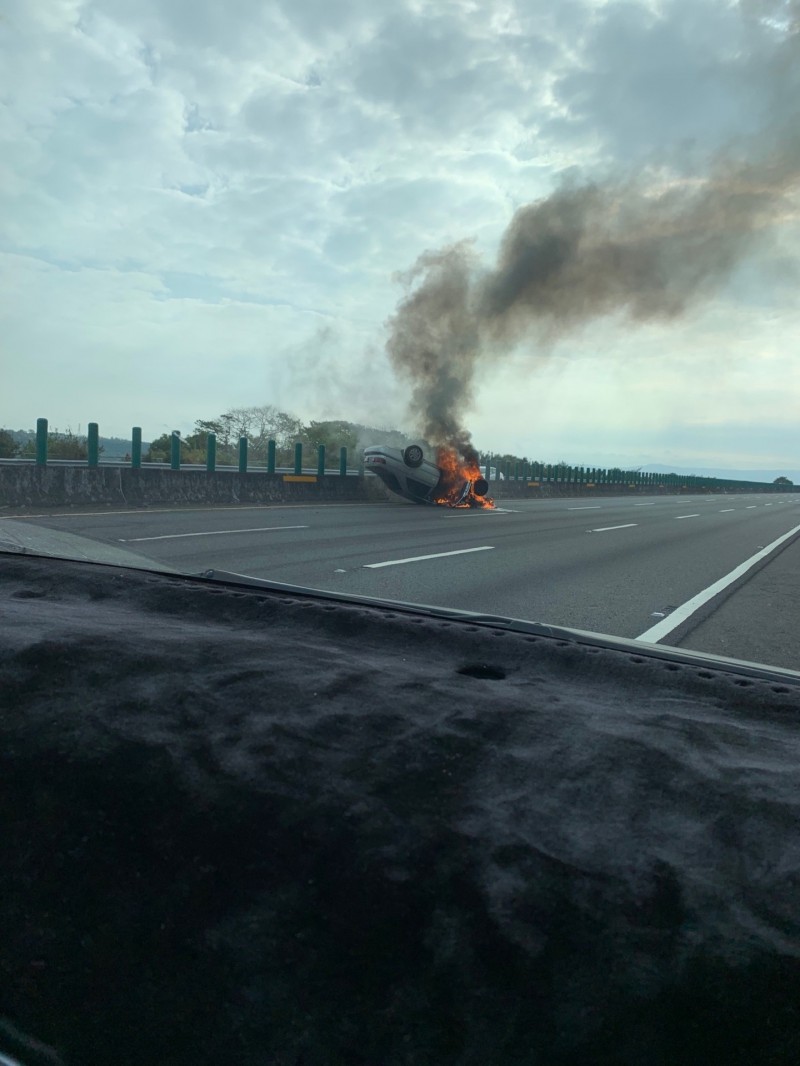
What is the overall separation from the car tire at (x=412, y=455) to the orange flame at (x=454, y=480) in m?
1.07

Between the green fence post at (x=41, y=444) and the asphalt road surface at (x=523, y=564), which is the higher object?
the green fence post at (x=41, y=444)

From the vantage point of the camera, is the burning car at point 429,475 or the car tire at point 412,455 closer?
the car tire at point 412,455

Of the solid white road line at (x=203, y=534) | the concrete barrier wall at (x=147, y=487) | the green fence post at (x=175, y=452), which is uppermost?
the green fence post at (x=175, y=452)

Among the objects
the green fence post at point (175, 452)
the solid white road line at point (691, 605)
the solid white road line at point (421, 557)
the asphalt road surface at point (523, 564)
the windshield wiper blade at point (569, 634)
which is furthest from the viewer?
the green fence post at point (175, 452)

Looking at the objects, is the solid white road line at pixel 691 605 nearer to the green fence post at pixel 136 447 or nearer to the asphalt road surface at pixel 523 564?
the asphalt road surface at pixel 523 564

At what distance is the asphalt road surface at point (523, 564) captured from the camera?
6.40 metres

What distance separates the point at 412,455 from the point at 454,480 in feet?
6.49

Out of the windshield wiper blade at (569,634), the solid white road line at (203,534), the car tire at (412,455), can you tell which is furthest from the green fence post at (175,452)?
the windshield wiper blade at (569,634)

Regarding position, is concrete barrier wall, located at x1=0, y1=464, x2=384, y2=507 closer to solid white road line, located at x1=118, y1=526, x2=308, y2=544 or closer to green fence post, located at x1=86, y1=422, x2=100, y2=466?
green fence post, located at x1=86, y1=422, x2=100, y2=466

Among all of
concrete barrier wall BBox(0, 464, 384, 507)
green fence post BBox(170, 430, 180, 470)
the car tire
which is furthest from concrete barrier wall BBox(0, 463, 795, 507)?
the car tire

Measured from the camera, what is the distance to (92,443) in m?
18.4

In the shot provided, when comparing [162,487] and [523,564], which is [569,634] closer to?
[523,564]

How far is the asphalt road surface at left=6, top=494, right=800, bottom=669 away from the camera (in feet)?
21.0

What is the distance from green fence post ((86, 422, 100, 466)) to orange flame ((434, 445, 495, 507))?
9.62 meters
